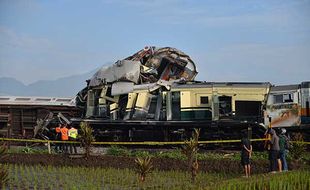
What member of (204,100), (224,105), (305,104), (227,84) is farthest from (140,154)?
(305,104)

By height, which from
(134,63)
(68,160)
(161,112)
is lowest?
(68,160)

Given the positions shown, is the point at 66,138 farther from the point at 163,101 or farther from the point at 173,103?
the point at 173,103

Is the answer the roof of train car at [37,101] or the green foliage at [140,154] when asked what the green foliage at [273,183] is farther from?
the roof of train car at [37,101]

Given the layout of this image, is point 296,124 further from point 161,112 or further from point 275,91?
point 161,112

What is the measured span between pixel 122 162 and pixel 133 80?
9.43 metres

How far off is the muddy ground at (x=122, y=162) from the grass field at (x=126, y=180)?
30.1 inches

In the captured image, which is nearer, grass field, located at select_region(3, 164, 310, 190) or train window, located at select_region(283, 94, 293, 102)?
grass field, located at select_region(3, 164, 310, 190)

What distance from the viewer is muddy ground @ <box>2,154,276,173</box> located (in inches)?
714

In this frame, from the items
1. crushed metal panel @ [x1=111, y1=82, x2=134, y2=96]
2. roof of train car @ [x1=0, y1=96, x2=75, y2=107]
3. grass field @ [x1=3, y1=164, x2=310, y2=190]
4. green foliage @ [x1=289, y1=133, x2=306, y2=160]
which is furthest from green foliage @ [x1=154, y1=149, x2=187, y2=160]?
roof of train car @ [x1=0, y1=96, x2=75, y2=107]

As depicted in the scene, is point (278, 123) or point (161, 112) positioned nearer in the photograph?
point (278, 123)

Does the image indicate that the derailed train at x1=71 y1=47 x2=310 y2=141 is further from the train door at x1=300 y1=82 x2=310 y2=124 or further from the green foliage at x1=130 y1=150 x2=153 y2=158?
the green foliage at x1=130 y1=150 x2=153 y2=158

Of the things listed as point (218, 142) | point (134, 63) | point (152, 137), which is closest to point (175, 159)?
point (218, 142)

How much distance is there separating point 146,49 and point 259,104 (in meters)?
8.15

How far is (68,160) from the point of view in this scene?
19547 millimetres
